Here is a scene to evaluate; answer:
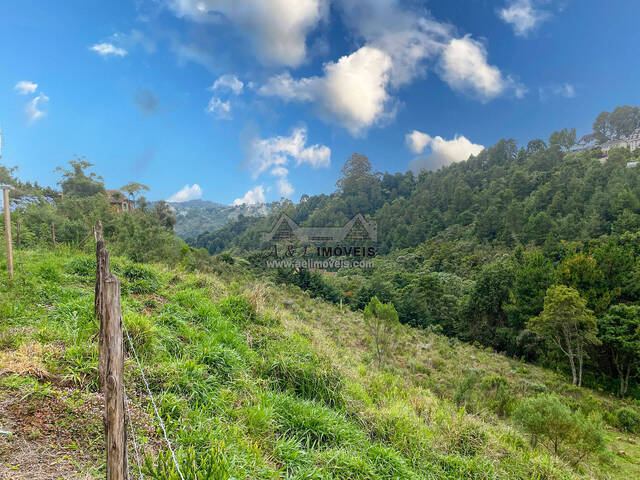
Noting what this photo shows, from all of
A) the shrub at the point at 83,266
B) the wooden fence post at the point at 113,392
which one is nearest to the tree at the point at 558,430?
the wooden fence post at the point at 113,392

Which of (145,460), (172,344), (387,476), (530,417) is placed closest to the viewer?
(145,460)

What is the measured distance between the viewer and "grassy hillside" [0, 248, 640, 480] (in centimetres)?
206

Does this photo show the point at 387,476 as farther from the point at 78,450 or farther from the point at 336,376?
the point at 78,450

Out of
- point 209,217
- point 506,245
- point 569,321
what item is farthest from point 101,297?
point 209,217

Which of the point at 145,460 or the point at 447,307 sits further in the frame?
the point at 447,307

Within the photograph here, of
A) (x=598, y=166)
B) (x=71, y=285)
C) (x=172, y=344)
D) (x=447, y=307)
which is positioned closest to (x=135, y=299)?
(x=71, y=285)

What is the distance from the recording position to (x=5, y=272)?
451cm

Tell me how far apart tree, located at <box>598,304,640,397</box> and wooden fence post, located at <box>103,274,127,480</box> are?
62.8 feet

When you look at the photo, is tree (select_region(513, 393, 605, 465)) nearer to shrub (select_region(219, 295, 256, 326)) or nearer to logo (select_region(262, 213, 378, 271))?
shrub (select_region(219, 295, 256, 326))

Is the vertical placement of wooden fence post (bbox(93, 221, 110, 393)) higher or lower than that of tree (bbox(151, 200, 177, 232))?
lower

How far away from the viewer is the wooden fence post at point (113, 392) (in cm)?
124

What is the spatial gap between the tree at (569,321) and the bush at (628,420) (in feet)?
12.4

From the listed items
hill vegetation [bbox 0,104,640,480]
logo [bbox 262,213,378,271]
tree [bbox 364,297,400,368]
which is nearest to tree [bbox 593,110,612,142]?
logo [bbox 262,213,378,271]

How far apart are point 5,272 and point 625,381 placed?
76.1ft
